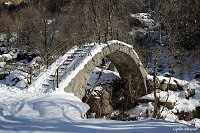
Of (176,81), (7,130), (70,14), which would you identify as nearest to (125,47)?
(176,81)

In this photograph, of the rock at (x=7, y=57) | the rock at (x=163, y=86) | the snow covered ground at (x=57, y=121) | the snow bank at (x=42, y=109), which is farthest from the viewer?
the rock at (x=7, y=57)

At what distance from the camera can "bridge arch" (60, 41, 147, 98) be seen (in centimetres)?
671

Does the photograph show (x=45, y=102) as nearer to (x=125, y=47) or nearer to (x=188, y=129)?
(x=188, y=129)

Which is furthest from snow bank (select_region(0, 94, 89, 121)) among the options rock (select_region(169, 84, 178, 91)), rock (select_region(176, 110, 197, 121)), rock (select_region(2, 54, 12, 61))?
rock (select_region(2, 54, 12, 61))

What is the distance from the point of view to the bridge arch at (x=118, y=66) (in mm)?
6715

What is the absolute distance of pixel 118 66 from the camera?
47.5 ft

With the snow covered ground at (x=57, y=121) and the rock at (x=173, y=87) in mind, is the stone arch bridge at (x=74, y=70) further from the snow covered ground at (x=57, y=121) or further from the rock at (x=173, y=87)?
the rock at (x=173, y=87)

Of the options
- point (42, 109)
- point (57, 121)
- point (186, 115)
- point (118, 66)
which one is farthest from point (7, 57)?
point (57, 121)

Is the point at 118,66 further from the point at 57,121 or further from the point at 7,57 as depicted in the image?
the point at 7,57

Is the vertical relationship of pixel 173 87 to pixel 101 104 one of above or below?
above

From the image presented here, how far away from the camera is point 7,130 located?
131 inches

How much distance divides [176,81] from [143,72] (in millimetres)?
3702

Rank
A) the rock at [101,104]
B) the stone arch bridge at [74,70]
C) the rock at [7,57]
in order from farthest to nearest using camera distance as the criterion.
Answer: the rock at [7,57]
the rock at [101,104]
the stone arch bridge at [74,70]

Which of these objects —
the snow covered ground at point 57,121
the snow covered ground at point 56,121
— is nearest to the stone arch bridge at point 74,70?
the snow covered ground at point 56,121
